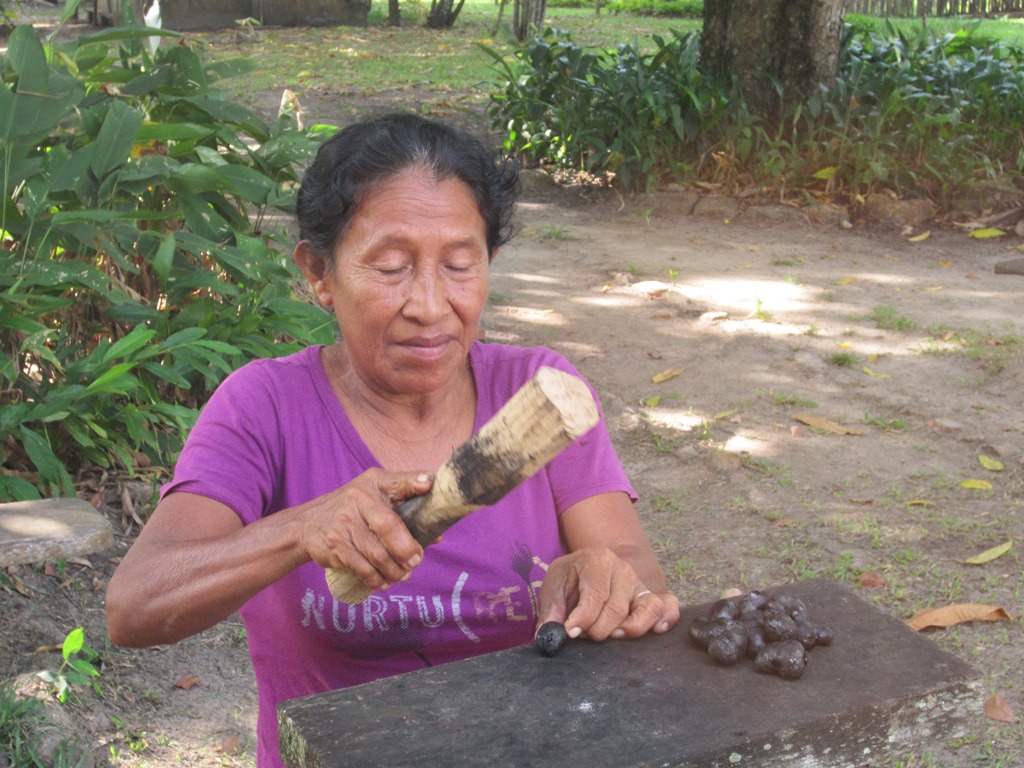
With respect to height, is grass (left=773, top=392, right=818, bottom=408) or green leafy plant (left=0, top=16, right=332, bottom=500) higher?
green leafy plant (left=0, top=16, right=332, bottom=500)

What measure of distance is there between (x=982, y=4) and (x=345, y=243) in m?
18.3

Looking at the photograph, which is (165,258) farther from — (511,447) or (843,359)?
(843,359)

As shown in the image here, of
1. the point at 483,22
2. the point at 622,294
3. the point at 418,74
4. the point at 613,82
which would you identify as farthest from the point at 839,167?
the point at 483,22

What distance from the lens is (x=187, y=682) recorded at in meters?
3.06

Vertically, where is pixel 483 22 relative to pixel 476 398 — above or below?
above

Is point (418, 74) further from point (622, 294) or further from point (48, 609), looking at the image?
Result: point (48, 609)

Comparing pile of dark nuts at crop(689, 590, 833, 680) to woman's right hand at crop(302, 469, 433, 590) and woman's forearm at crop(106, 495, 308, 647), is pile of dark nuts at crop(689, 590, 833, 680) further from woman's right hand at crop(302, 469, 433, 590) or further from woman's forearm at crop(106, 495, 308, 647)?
woman's forearm at crop(106, 495, 308, 647)

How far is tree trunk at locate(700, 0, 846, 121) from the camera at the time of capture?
741 centimetres

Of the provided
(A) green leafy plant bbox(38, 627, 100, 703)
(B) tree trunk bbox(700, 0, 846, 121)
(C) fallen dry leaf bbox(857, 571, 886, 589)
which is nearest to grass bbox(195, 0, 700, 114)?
(B) tree trunk bbox(700, 0, 846, 121)

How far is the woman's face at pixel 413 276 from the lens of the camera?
1.80m

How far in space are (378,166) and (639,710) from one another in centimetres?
91

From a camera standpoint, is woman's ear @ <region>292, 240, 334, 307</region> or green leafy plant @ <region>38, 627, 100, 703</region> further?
green leafy plant @ <region>38, 627, 100, 703</region>

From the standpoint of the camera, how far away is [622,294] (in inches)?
240

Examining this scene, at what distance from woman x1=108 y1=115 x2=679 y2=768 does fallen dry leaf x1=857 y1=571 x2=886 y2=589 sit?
190 centimetres
